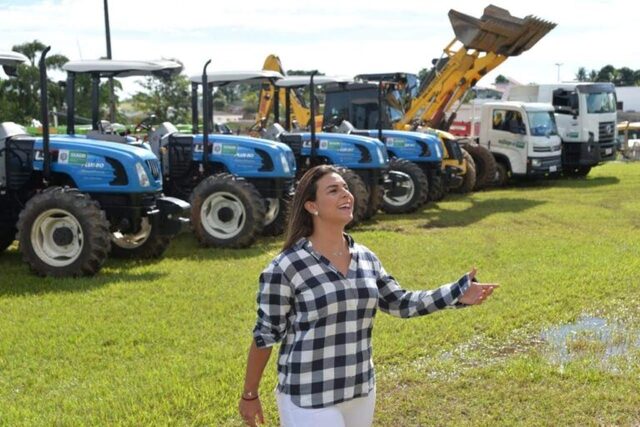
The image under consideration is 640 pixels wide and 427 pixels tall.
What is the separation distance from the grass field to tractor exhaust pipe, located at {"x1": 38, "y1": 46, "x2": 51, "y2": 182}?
1150 mm

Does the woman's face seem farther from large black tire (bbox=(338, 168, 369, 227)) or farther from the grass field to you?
large black tire (bbox=(338, 168, 369, 227))

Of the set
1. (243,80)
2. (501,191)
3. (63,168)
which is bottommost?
(501,191)

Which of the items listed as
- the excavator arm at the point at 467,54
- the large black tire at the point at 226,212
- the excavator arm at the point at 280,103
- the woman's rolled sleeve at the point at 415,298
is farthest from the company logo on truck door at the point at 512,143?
the woman's rolled sleeve at the point at 415,298

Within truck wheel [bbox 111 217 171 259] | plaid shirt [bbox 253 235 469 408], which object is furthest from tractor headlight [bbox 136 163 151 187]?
plaid shirt [bbox 253 235 469 408]

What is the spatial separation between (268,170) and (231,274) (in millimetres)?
2509

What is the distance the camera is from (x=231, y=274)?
9.02 meters

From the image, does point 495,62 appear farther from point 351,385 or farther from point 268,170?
point 351,385

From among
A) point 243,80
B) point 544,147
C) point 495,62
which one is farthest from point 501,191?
point 243,80

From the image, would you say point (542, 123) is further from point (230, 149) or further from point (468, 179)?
point (230, 149)

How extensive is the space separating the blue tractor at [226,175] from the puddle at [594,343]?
15.5 feet

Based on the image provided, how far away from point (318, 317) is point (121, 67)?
7.20 meters

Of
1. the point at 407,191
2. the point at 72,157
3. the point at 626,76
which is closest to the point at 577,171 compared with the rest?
the point at 407,191

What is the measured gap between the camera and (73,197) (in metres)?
8.58

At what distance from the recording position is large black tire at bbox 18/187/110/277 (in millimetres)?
8531
